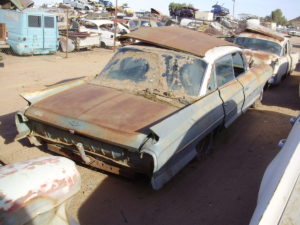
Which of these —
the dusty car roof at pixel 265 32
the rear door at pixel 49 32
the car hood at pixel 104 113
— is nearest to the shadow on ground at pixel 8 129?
the car hood at pixel 104 113

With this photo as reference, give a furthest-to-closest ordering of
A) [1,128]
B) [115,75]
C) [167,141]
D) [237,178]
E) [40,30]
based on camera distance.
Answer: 1. [40,30]
2. [1,128]
3. [115,75]
4. [237,178]
5. [167,141]

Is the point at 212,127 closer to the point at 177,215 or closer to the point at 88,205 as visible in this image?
the point at 177,215

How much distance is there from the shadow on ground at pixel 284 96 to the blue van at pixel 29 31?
985 centimetres

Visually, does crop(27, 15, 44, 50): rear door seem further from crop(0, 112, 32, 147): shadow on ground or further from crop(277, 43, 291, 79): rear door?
crop(277, 43, 291, 79): rear door

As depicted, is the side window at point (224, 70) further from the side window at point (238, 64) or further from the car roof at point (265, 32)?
the car roof at point (265, 32)

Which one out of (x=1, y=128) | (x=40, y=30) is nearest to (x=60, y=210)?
(x=1, y=128)

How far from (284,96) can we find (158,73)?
5812 millimetres

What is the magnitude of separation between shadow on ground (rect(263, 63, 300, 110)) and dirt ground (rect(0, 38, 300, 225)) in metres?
1.26

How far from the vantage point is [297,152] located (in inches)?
84.7

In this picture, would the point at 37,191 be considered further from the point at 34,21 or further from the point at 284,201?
the point at 34,21

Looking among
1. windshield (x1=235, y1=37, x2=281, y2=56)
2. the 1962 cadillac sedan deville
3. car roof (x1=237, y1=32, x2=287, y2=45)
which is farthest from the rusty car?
car roof (x1=237, y1=32, x2=287, y2=45)

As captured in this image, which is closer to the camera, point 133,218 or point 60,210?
point 60,210

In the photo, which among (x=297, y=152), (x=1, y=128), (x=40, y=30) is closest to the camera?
(x=297, y=152)

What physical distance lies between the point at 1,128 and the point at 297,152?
4696mm
